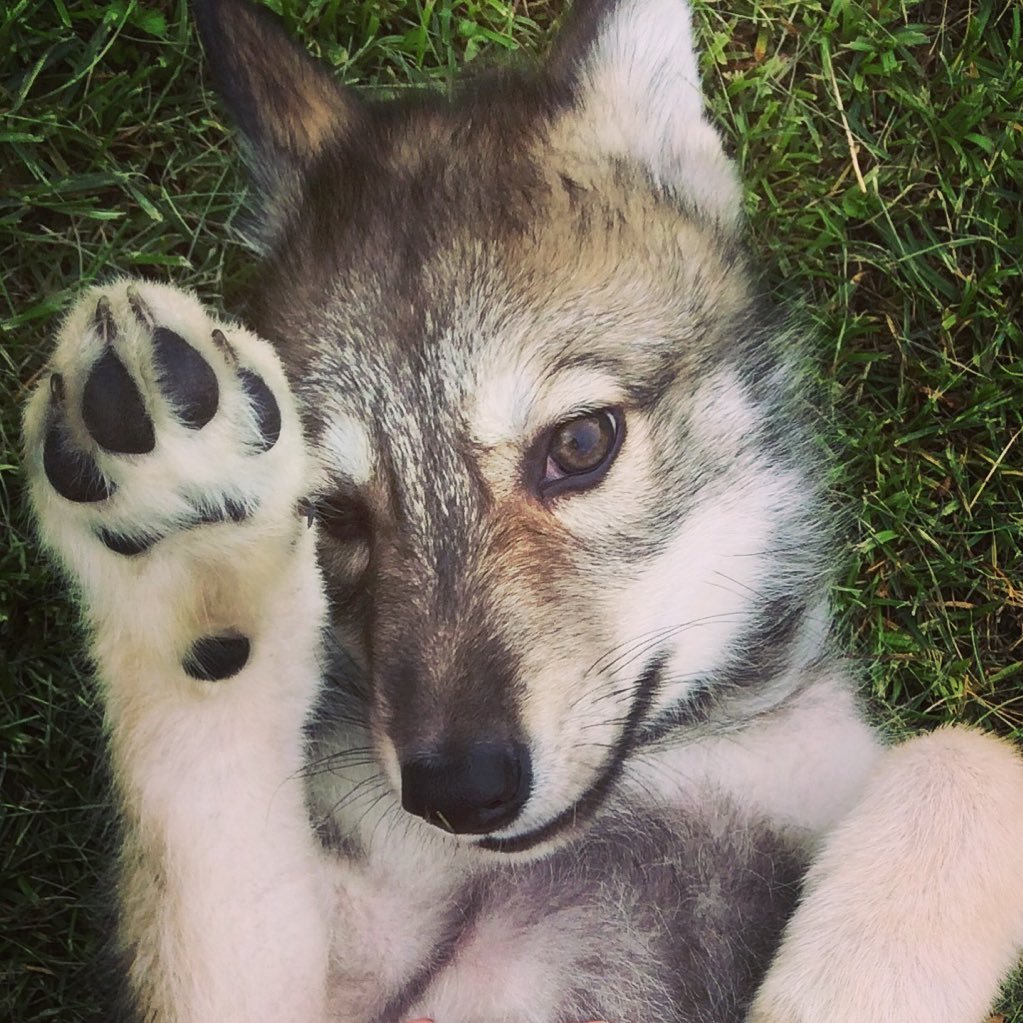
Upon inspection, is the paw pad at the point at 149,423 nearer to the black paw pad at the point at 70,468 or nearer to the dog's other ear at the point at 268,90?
the black paw pad at the point at 70,468

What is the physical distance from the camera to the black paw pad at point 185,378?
1269 mm

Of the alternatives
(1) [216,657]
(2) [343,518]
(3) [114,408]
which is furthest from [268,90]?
(1) [216,657]

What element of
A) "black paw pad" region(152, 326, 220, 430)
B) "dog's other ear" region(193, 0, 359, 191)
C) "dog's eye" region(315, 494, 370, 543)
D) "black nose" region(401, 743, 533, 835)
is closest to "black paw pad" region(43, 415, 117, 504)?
"black paw pad" region(152, 326, 220, 430)

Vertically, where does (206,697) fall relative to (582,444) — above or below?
below

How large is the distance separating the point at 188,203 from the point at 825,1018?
2017mm

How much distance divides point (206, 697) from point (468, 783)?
38cm

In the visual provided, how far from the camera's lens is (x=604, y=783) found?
63.9 inches

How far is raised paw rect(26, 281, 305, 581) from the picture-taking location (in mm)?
1254

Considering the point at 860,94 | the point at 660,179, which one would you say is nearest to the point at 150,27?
the point at 660,179

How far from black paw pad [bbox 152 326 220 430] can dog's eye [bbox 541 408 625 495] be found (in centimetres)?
53

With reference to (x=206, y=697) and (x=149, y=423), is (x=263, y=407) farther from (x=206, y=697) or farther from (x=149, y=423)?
(x=206, y=697)

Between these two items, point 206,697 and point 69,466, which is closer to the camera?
point 69,466

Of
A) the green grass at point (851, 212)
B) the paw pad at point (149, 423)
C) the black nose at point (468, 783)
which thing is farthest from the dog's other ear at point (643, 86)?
the black nose at point (468, 783)

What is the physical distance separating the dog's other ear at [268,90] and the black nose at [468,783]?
1.09 metres
